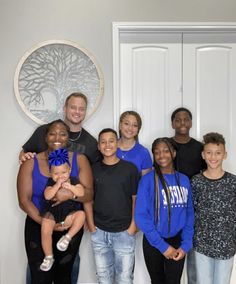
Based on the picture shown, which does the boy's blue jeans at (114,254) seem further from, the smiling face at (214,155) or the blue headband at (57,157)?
the smiling face at (214,155)

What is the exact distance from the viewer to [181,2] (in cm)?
242

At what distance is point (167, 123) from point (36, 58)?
1.09 metres

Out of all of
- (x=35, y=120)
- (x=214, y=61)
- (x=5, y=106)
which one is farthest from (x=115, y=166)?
(x=214, y=61)

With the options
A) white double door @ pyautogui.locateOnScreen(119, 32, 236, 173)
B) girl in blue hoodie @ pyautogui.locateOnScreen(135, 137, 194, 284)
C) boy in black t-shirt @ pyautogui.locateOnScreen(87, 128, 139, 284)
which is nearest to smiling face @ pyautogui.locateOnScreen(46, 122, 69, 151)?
boy in black t-shirt @ pyautogui.locateOnScreen(87, 128, 139, 284)

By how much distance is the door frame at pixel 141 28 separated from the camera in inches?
94.2

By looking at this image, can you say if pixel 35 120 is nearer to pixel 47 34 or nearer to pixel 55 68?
pixel 55 68

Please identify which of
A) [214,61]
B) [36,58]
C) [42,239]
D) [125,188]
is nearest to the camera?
[42,239]

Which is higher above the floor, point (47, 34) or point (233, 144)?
point (47, 34)

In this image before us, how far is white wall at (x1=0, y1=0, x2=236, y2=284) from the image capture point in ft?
7.84

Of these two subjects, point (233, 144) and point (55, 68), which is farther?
point (233, 144)

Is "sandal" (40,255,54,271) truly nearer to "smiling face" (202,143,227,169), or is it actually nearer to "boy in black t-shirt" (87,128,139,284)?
"boy in black t-shirt" (87,128,139,284)

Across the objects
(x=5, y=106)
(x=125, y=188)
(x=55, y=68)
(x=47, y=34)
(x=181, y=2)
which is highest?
(x=181, y=2)

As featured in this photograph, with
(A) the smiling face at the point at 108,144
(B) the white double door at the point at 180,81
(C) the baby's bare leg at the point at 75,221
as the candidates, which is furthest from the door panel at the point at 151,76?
(C) the baby's bare leg at the point at 75,221

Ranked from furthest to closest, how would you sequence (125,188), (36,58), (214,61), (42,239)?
(214,61) < (36,58) < (125,188) < (42,239)
